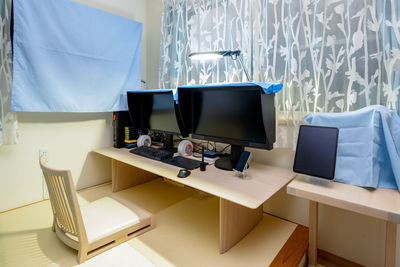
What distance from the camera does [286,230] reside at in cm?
160

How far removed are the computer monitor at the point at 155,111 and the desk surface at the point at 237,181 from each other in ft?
1.37

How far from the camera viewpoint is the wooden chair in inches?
48.4

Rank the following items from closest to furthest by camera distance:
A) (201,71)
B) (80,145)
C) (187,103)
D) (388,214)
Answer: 1. (388,214)
2. (187,103)
3. (201,71)
4. (80,145)

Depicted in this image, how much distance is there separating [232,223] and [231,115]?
2.39 feet

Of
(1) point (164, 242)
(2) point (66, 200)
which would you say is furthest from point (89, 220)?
(1) point (164, 242)

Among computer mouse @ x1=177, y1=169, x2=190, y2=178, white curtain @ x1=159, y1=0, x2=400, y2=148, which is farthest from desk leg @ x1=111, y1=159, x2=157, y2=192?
white curtain @ x1=159, y1=0, x2=400, y2=148

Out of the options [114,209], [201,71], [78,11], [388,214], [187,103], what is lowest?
[114,209]

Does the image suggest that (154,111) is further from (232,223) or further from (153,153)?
(232,223)

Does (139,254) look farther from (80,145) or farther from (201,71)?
(201,71)

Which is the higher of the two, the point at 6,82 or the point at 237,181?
the point at 6,82

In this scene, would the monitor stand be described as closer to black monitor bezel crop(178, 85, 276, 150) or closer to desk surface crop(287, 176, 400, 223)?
black monitor bezel crop(178, 85, 276, 150)

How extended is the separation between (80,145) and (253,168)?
5.59 feet

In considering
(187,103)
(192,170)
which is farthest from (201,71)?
(192,170)

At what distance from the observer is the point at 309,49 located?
143 centimetres
